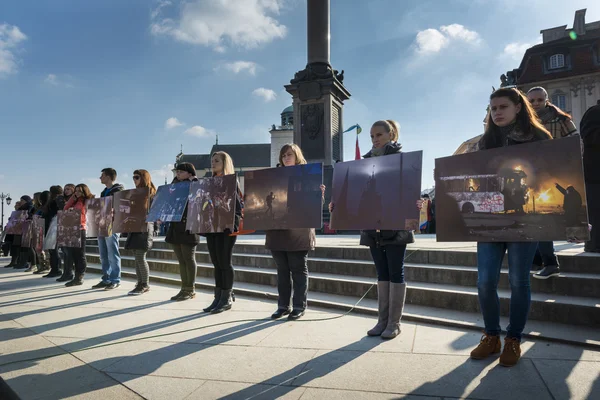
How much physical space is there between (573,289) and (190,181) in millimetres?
5170

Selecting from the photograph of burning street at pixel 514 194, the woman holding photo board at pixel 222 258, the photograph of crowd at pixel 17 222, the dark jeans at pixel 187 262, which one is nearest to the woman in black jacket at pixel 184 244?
the dark jeans at pixel 187 262

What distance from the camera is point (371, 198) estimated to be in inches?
151

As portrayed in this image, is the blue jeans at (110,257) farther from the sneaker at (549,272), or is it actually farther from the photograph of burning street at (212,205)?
the sneaker at (549,272)

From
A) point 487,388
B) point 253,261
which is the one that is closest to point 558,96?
point 253,261

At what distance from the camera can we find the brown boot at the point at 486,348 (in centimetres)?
309

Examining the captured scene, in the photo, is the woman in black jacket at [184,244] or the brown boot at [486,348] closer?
the brown boot at [486,348]

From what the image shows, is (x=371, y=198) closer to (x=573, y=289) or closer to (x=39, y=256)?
(x=573, y=289)

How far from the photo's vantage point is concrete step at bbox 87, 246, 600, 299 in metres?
4.15

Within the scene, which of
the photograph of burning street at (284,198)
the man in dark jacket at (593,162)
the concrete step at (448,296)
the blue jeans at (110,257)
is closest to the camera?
the concrete step at (448,296)

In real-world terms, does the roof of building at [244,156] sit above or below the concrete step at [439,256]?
above

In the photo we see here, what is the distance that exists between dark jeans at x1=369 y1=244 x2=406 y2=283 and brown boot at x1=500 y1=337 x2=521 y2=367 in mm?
1120

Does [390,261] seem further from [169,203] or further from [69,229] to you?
[69,229]

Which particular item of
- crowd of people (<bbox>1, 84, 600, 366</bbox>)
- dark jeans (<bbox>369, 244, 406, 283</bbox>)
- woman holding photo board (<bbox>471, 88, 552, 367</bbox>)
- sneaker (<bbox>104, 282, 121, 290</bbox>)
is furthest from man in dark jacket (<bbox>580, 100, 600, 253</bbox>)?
sneaker (<bbox>104, 282, 121, 290</bbox>)

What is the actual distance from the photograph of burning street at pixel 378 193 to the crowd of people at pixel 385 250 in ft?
0.43
